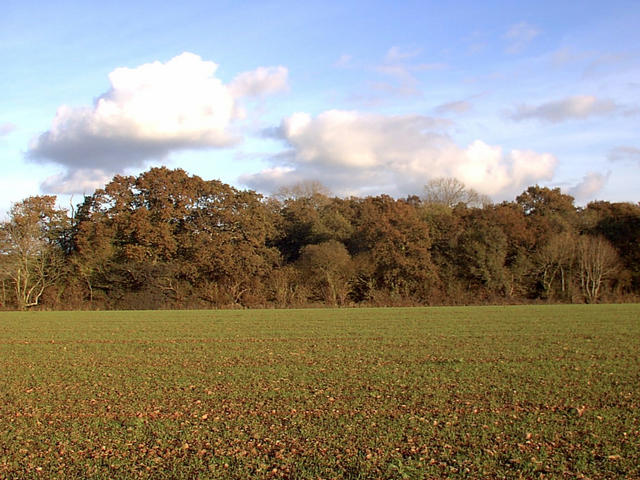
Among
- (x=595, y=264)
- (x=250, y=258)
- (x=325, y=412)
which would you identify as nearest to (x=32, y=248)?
(x=250, y=258)

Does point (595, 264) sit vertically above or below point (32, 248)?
below

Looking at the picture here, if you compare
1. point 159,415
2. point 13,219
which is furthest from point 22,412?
point 13,219

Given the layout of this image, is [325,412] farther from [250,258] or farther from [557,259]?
[557,259]

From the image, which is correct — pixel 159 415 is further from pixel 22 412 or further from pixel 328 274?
pixel 328 274

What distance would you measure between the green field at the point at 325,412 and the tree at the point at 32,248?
134 ft

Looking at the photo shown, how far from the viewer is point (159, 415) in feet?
29.7

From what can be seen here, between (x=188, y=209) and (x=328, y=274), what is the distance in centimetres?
1562

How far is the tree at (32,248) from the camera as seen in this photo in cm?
5406

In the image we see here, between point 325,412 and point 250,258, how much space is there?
47.4m

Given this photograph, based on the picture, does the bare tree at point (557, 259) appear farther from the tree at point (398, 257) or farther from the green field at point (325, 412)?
the green field at point (325, 412)

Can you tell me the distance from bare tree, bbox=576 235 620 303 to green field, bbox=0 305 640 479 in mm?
43128

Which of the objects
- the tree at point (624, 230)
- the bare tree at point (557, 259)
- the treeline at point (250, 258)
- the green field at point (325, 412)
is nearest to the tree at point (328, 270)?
the treeline at point (250, 258)

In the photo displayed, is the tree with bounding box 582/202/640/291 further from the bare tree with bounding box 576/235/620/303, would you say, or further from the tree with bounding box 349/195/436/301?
the tree with bounding box 349/195/436/301

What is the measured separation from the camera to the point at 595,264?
5784 cm
